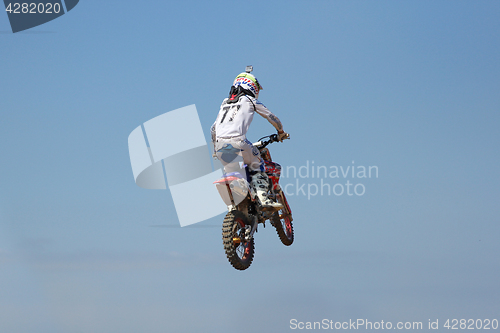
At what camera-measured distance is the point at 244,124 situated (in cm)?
1231

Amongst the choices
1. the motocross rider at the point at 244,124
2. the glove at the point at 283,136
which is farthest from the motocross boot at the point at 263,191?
the glove at the point at 283,136

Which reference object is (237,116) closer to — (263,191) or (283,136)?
(283,136)

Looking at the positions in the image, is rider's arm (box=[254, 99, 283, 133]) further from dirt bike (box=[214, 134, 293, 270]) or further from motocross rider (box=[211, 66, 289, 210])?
dirt bike (box=[214, 134, 293, 270])

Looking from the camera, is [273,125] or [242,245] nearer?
[242,245]

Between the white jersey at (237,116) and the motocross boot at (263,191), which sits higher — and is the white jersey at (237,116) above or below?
above

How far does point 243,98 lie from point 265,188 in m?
2.05

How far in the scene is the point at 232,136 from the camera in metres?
12.1

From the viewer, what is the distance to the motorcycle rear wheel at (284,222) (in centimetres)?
1395

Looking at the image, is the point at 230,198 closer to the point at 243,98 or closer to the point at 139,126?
the point at 243,98

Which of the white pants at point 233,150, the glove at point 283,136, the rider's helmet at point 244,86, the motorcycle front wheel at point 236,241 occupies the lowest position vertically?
the motorcycle front wheel at point 236,241

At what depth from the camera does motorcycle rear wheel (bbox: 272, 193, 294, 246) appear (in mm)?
13953

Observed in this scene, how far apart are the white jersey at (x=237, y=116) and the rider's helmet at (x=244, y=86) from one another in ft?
0.42

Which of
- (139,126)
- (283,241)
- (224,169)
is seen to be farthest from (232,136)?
(283,241)

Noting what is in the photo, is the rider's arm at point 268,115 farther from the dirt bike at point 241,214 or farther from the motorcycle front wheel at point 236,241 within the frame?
the motorcycle front wheel at point 236,241
